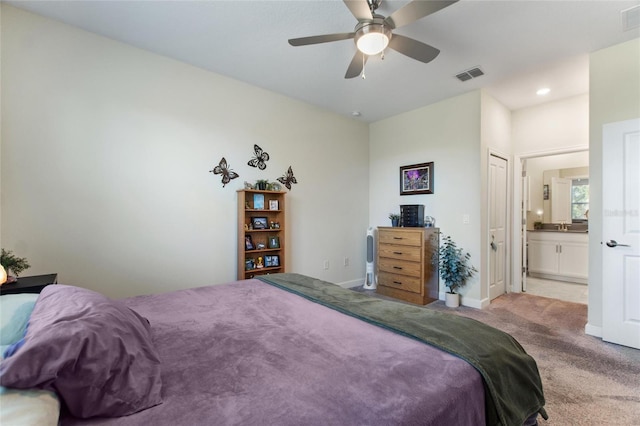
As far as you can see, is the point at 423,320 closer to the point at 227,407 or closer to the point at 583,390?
the point at 227,407

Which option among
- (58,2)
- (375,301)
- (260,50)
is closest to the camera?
(375,301)

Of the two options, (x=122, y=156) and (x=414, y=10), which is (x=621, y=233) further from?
(x=122, y=156)

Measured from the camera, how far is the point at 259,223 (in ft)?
11.5

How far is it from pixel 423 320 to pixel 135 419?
1.20 metres

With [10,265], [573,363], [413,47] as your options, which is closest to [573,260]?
[573,363]

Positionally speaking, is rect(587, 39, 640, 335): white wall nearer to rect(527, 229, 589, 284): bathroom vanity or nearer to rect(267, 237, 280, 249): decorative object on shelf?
rect(527, 229, 589, 284): bathroom vanity

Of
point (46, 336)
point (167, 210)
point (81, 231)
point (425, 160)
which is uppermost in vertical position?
point (425, 160)

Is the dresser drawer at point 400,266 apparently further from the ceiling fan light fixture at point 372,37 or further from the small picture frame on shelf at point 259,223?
the ceiling fan light fixture at point 372,37

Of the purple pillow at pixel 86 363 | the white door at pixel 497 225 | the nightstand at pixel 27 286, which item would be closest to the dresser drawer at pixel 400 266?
the white door at pixel 497 225

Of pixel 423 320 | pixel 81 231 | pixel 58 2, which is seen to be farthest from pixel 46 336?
pixel 58 2

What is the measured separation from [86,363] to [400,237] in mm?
3606

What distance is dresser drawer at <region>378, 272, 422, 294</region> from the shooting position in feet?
12.2

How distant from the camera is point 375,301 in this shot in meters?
1.72

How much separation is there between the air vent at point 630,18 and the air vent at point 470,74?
108cm
